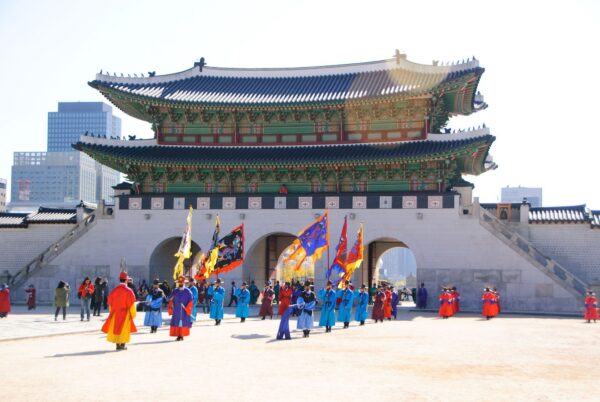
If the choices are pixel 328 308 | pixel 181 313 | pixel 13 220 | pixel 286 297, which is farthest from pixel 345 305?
pixel 13 220

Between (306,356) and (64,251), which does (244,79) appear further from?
(306,356)

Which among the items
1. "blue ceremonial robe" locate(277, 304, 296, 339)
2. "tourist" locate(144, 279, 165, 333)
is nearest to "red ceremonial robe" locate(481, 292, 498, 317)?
"blue ceremonial robe" locate(277, 304, 296, 339)

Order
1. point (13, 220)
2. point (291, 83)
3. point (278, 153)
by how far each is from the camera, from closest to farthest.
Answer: point (278, 153)
point (13, 220)
point (291, 83)

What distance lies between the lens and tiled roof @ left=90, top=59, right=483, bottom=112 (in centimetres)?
3769

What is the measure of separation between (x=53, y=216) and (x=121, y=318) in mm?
26435

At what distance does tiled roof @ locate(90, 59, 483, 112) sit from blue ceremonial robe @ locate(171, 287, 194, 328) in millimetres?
19539

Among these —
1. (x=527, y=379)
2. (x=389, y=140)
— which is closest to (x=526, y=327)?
(x=527, y=379)

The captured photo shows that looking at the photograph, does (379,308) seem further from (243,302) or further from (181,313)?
(181,313)

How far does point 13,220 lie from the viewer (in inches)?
1640

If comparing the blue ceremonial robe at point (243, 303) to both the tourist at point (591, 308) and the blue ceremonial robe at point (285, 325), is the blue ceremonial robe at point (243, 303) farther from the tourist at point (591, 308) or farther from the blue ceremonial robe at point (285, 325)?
the tourist at point (591, 308)

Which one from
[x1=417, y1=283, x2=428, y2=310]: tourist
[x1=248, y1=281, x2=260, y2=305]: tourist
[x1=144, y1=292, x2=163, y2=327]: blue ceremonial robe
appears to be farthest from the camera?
[x1=248, y1=281, x2=260, y2=305]: tourist

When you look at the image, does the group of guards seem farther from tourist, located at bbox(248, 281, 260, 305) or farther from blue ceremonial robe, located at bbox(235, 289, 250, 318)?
tourist, located at bbox(248, 281, 260, 305)

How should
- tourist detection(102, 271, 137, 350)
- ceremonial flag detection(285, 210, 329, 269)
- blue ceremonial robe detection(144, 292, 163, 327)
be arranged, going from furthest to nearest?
ceremonial flag detection(285, 210, 329, 269) < blue ceremonial robe detection(144, 292, 163, 327) < tourist detection(102, 271, 137, 350)

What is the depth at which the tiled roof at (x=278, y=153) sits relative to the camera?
3609 centimetres
